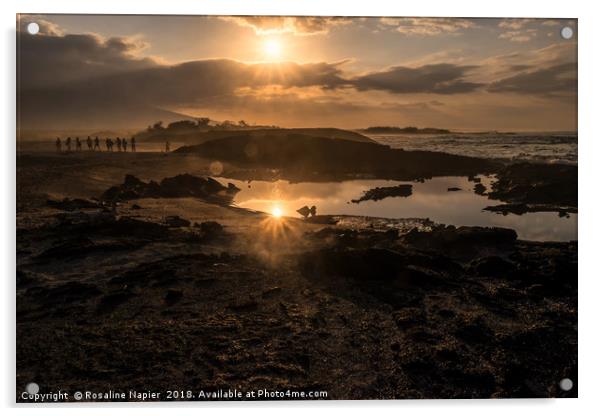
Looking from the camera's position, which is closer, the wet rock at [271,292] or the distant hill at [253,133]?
the wet rock at [271,292]

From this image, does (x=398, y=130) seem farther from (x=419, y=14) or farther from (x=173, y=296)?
(x=173, y=296)

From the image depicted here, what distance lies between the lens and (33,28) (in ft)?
17.3

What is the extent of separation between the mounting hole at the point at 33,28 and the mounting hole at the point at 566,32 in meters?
5.81

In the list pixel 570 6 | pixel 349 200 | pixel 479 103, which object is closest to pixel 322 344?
pixel 349 200

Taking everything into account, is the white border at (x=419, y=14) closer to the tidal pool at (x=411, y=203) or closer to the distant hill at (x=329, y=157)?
the tidal pool at (x=411, y=203)

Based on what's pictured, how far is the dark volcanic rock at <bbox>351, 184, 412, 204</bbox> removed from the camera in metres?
A: 6.33

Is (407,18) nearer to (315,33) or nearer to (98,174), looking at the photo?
(315,33)

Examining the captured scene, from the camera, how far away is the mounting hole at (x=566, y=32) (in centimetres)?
557

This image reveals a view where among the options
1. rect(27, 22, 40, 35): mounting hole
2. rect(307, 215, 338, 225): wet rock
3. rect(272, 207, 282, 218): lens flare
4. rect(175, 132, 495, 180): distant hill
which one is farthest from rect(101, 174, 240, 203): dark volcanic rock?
rect(27, 22, 40, 35): mounting hole

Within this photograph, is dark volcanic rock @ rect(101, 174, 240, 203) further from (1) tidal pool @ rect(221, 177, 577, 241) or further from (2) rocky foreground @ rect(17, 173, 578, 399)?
(1) tidal pool @ rect(221, 177, 577, 241)

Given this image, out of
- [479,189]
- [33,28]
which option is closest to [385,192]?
[479,189]

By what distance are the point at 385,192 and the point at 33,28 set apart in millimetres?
4463

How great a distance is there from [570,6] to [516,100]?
3.88ft

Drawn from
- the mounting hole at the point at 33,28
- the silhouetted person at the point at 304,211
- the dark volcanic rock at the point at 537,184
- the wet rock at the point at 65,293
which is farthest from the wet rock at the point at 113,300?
the dark volcanic rock at the point at 537,184
